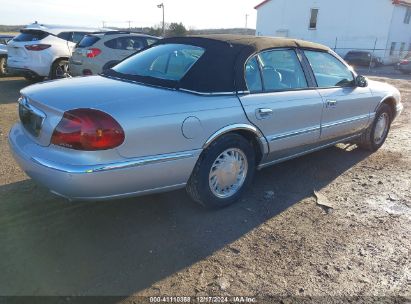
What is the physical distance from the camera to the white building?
29.6m

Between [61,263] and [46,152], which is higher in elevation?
[46,152]

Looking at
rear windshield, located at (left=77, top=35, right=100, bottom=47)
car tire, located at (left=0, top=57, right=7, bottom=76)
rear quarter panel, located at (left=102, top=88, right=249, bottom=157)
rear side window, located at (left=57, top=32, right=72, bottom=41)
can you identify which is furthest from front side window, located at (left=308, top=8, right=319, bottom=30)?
rear quarter panel, located at (left=102, top=88, right=249, bottom=157)

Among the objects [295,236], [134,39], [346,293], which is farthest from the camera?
[134,39]

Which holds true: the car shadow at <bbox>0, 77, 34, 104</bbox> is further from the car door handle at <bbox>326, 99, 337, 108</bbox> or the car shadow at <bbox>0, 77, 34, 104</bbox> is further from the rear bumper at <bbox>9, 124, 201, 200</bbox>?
the car door handle at <bbox>326, 99, 337, 108</bbox>

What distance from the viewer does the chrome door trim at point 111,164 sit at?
274 cm

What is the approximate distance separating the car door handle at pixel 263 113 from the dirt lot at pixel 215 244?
91cm

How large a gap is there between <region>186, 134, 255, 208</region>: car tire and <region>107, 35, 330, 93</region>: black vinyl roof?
48cm

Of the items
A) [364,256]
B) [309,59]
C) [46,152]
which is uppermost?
[309,59]

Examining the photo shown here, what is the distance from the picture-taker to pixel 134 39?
9.89 m

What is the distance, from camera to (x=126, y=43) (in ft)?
31.8

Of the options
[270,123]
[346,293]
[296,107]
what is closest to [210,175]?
[270,123]

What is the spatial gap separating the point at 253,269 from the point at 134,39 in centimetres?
824

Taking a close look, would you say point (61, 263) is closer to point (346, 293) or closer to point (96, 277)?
point (96, 277)

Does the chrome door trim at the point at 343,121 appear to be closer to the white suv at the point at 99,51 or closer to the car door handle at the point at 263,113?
the car door handle at the point at 263,113
